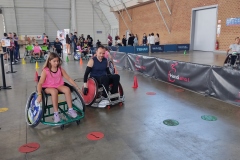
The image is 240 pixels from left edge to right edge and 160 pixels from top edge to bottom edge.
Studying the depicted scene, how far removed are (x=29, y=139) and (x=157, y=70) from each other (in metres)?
4.92

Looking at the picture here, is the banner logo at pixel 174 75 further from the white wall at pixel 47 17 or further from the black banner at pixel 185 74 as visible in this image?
the white wall at pixel 47 17

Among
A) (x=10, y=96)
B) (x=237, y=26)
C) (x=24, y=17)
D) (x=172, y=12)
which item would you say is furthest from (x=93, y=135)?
(x=24, y=17)

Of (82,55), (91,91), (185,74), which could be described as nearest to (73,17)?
(82,55)

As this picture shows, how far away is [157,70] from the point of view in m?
7.00

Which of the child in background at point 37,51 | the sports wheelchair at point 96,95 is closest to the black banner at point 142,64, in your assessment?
the sports wheelchair at point 96,95

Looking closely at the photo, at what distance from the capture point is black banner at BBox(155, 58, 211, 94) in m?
5.16

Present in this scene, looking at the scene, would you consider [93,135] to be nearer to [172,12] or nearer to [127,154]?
[127,154]

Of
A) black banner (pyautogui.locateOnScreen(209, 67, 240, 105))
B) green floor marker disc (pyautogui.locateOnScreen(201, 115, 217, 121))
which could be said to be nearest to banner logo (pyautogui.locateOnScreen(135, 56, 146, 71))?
black banner (pyautogui.locateOnScreen(209, 67, 240, 105))

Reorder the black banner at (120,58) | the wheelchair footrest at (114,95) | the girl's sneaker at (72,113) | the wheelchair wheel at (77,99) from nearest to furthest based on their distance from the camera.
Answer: the girl's sneaker at (72,113) < the wheelchair wheel at (77,99) < the wheelchair footrest at (114,95) < the black banner at (120,58)

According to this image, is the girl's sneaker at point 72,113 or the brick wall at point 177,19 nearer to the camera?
the girl's sneaker at point 72,113

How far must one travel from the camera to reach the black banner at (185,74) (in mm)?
5156

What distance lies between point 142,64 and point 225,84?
12.3 feet

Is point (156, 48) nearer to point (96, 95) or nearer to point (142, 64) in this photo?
point (142, 64)

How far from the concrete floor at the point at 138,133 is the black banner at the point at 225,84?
24cm
